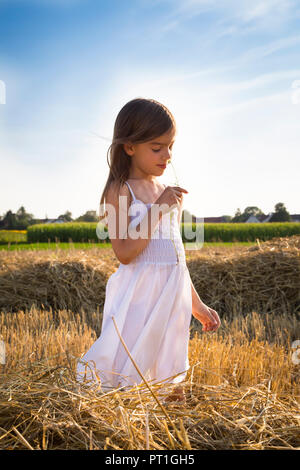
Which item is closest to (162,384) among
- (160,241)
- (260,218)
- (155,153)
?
(160,241)

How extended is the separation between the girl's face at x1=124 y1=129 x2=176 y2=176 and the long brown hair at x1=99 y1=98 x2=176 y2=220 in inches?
0.9

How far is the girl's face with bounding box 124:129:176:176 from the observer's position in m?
1.80

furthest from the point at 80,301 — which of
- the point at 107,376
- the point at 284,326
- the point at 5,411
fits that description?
the point at 5,411

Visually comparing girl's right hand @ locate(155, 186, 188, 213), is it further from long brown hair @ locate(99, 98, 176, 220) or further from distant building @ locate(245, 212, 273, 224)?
distant building @ locate(245, 212, 273, 224)

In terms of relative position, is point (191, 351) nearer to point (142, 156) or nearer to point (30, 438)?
Result: point (142, 156)

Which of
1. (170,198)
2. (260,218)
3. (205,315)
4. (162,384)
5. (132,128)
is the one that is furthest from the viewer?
(260,218)

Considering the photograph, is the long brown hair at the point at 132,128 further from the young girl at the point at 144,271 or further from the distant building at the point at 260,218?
the distant building at the point at 260,218

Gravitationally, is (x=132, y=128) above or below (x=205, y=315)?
above

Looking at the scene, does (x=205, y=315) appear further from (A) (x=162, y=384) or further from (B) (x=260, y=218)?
(B) (x=260, y=218)

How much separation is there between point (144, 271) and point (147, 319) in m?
0.20

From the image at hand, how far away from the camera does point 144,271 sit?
5.88ft

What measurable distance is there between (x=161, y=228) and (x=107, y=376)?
67 cm

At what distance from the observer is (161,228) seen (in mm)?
1875

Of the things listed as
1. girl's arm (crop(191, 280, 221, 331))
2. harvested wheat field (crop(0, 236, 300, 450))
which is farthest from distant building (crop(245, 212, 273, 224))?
girl's arm (crop(191, 280, 221, 331))
